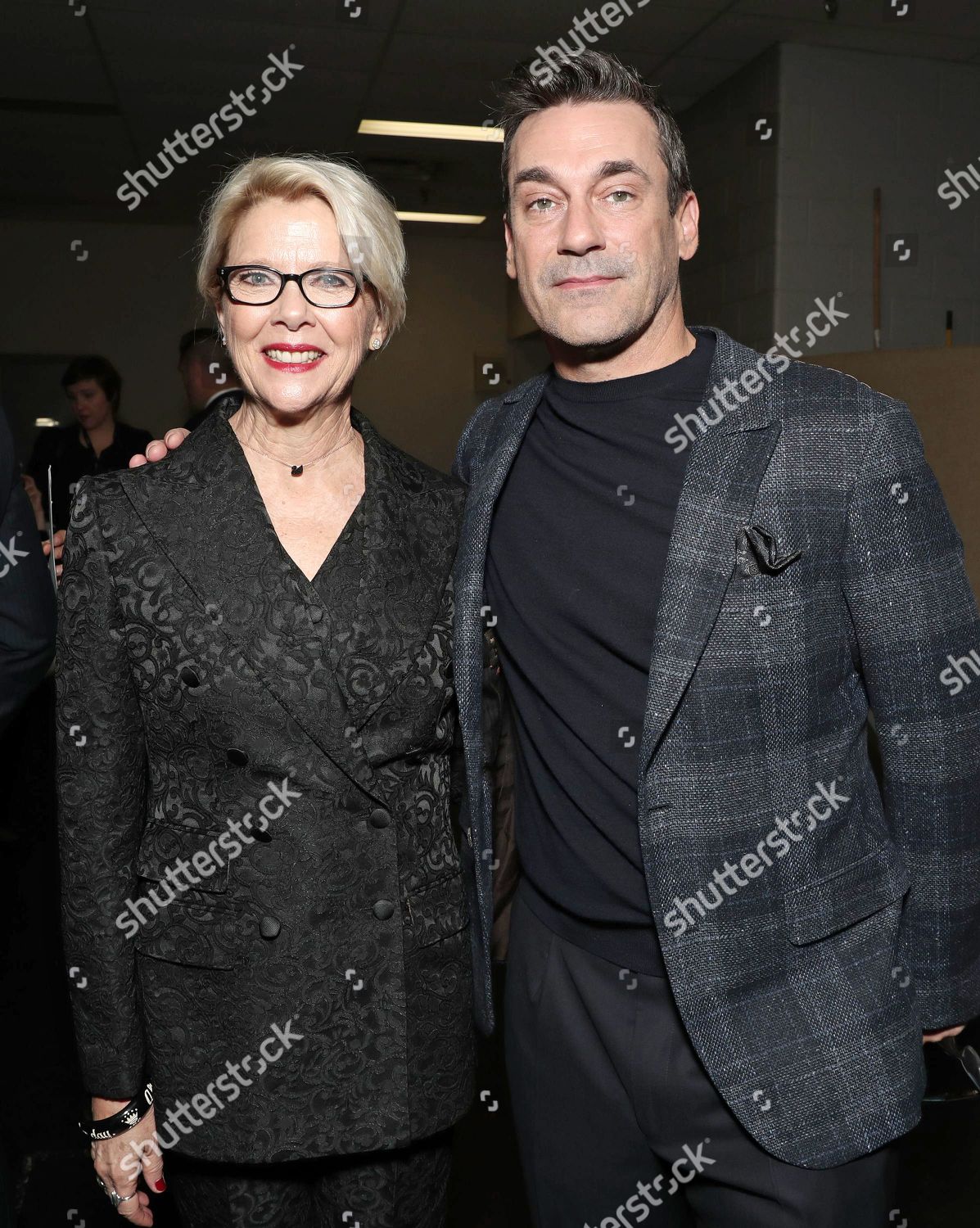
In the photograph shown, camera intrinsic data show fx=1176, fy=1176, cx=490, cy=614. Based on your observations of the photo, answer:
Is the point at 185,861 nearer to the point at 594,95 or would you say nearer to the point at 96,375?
the point at 594,95

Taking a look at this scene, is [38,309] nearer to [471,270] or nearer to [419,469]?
[471,270]

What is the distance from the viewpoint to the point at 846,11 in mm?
4703

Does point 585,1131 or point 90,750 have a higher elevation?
point 90,750

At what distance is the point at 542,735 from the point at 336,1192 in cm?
63

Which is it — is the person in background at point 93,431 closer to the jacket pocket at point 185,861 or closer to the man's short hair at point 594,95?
the man's short hair at point 594,95

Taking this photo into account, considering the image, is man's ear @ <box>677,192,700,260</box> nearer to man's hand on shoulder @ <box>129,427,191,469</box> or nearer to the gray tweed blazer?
the gray tweed blazer

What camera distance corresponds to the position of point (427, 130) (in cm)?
638

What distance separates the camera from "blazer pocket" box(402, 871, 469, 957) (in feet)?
4.71

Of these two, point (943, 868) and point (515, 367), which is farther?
point (515, 367)

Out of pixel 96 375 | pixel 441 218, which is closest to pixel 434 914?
pixel 96 375

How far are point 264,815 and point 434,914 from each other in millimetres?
250

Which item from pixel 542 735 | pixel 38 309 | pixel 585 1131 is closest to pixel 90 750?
pixel 542 735

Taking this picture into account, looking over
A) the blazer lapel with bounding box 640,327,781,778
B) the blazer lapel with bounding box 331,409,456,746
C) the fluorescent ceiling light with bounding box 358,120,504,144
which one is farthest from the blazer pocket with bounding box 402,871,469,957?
the fluorescent ceiling light with bounding box 358,120,504,144

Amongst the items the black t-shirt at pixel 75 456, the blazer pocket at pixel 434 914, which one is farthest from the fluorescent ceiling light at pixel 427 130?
the blazer pocket at pixel 434 914
